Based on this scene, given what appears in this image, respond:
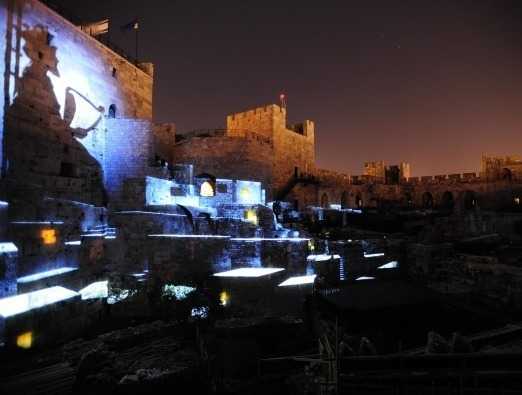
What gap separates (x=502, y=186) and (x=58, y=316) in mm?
33853

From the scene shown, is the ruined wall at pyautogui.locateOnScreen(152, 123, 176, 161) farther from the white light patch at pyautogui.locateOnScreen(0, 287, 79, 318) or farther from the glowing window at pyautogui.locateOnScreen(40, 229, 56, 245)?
the white light patch at pyautogui.locateOnScreen(0, 287, 79, 318)

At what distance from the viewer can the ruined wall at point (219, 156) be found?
24547mm

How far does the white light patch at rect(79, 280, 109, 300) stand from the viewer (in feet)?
34.2

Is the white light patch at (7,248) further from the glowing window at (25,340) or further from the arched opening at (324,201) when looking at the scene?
the arched opening at (324,201)

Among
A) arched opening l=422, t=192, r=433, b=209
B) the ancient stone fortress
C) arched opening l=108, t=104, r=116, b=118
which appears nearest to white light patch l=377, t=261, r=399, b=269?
the ancient stone fortress

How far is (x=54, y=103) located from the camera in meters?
16.2

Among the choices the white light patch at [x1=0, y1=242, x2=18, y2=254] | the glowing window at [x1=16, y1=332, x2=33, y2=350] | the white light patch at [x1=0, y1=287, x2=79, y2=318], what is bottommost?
the glowing window at [x1=16, y1=332, x2=33, y2=350]

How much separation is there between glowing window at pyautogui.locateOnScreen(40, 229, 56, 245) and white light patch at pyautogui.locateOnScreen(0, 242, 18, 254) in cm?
141

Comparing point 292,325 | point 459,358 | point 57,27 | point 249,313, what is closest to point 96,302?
point 249,313

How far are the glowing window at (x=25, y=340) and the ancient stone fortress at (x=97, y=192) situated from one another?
0.07ft

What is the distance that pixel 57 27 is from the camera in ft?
54.1

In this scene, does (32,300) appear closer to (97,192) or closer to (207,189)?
(97,192)

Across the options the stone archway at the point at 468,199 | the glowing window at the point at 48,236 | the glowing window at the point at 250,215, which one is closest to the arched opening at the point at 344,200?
the stone archway at the point at 468,199

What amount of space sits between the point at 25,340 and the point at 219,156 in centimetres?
1806
